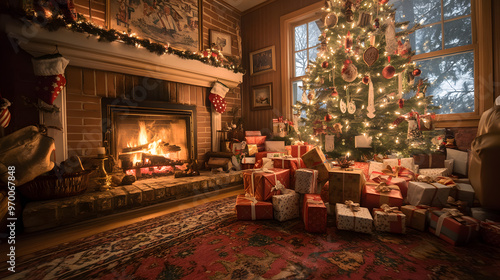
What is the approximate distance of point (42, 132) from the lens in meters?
2.12

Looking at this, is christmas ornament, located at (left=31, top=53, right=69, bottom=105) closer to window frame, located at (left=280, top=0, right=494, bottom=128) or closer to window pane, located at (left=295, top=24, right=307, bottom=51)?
window pane, located at (left=295, top=24, right=307, bottom=51)

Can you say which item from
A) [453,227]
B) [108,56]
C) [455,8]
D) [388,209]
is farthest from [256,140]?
[455,8]

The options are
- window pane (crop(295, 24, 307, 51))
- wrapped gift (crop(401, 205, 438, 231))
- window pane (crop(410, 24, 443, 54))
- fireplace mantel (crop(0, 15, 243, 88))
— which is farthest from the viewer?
window pane (crop(295, 24, 307, 51))

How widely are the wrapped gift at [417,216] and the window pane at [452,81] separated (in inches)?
83.2

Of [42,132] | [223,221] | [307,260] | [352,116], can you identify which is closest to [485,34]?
[352,116]

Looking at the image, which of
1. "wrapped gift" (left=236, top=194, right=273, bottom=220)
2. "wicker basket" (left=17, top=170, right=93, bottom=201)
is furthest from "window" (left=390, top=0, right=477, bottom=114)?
"wicker basket" (left=17, top=170, right=93, bottom=201)

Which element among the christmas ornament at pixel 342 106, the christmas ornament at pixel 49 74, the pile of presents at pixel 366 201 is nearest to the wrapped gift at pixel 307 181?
the pile of presents at pixel 366 201

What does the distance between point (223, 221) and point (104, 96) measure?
2.29 metres

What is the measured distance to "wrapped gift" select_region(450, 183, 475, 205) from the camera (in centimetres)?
196

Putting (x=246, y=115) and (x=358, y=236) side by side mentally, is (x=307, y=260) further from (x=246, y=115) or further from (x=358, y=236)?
(x=246, y=115)

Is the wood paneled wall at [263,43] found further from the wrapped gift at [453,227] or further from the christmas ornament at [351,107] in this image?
the wrapped gift at [453,227]

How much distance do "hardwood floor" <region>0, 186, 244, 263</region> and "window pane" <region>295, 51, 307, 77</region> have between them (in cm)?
311

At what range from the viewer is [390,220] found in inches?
67.0

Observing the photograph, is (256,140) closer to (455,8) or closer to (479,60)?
(479,60)
